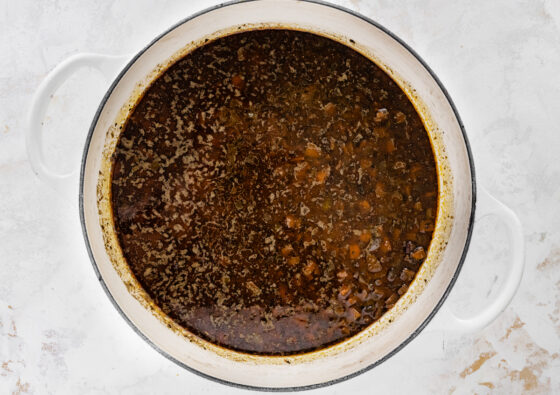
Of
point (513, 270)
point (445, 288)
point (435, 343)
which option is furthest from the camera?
point (435, 343)

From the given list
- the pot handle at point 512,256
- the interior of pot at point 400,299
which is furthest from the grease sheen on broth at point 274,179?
the pot handle at point 512,256

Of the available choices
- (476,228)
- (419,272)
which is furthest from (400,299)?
(476,228)

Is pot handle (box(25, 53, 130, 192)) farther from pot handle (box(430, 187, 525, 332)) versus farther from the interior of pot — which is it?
pot handle (box(430, 187, 525, 332))

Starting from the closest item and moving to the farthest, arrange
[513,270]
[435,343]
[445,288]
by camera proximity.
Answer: [513,270], [445,288], [435,343]

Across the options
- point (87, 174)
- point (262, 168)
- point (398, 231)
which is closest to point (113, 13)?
point (87, 174)

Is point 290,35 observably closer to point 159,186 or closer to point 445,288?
point 159,186

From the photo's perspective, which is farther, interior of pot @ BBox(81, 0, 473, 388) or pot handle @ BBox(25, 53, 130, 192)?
interior of pot @ BBox(81, 0, 473, 388)

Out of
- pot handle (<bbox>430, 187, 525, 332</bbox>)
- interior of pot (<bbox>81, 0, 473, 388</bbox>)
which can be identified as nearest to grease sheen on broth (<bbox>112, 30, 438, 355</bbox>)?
interior of pot (<bbox>81, 0, 473, 388</bbox>)
